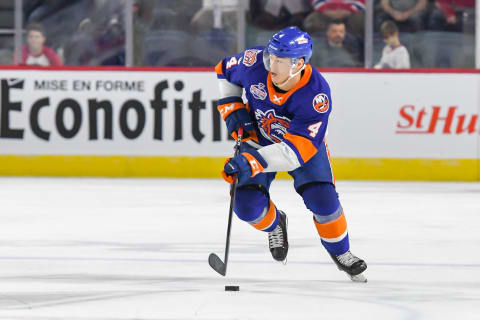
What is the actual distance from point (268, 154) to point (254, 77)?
49cm

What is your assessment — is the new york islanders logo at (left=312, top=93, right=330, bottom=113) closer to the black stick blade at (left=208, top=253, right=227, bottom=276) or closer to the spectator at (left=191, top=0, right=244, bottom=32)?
the black stick blade at (left=208, top=253, right=227, bottom=276)

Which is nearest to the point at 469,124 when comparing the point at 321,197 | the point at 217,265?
the point at 321,197

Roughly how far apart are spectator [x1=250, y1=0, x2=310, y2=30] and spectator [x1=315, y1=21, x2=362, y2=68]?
0.29m

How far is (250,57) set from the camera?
5527mm

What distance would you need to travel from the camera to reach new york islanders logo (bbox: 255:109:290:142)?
5.34 meters

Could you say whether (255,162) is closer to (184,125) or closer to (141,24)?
(184,125)

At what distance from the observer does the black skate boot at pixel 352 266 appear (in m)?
5.25

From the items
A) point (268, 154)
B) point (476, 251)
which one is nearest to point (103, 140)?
point (476, 251)

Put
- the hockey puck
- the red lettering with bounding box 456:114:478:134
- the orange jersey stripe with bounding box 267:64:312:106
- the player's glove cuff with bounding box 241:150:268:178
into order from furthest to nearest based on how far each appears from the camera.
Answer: the red lettering with bounding box 456:114:478:134
the orange jersey stripe with bounding box 267:64:312:106
the player's glove cuff with bounding box 241:150:268:178
the hockey puck

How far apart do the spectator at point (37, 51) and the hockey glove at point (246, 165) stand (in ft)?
20.7

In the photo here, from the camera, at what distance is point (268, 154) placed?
5.07m

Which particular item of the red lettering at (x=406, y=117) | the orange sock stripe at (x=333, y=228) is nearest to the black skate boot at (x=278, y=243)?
the orange sock stripe at (x=333, y=228)

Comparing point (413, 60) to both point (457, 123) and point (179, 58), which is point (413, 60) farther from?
point (179, 58)

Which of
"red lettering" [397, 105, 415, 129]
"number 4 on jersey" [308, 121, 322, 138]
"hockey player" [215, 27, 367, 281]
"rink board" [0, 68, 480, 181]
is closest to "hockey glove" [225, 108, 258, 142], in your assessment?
"hockey player" [215, 27, 367, 281]
